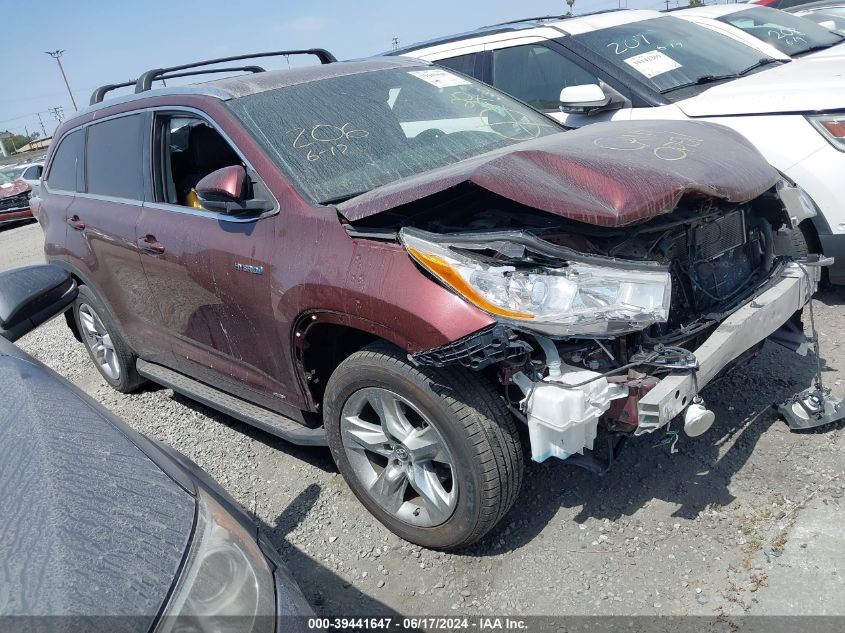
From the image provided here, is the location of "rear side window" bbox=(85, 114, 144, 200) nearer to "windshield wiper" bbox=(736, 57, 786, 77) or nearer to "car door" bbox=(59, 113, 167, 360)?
"car door" bbox=(59, 113, 167, 360)

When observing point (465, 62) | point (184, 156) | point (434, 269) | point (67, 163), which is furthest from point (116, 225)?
point (465, 62)

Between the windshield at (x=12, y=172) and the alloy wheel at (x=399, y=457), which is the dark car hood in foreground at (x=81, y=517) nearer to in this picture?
the alloy wheel at (x=399, y=457)

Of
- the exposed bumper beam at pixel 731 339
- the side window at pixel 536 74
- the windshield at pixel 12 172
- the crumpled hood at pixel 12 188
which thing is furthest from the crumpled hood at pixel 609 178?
the windshield at pixel 12 172

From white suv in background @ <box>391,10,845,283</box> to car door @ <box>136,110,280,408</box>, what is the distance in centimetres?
264

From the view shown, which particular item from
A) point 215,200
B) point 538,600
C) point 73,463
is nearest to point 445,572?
point 538,600

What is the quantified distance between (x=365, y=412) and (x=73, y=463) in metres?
1.37

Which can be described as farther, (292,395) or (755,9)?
(755,9)

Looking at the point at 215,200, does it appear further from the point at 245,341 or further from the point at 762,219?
the point at 762,219

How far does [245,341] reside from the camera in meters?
3.19

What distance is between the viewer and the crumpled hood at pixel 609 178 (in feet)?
7.39

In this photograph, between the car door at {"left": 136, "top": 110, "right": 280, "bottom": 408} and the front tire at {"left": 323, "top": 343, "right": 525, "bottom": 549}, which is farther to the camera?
the car door at {"left": 136, "top": 110, "right": 280, "bottom": 408}

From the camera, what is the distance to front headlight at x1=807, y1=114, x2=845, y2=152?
402 cm

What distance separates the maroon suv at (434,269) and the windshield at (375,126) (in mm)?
14

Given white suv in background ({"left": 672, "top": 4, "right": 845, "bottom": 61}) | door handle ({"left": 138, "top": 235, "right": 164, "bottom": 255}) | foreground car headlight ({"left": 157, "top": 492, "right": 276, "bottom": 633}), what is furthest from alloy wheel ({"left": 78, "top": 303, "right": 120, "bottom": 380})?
white suv in background ({"left": 672, "top": 4, "right": 845, "bottom": 61})
